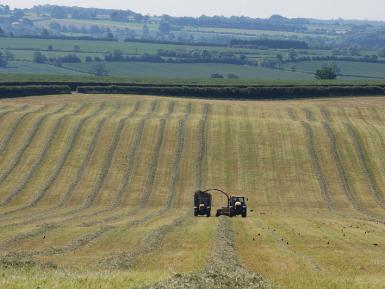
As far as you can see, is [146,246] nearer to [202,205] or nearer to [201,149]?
[202,205]

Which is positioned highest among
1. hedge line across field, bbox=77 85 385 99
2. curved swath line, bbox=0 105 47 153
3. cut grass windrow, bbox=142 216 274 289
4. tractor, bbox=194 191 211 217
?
cut grass windrow, bbox=142 216 274 289

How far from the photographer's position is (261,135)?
82812 millimetres

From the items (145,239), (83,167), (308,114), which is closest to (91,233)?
(145,239)

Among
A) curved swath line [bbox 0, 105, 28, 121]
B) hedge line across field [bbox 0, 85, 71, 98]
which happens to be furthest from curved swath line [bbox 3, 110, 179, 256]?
hedge line across field [bbox 0, 85, 71, 98]

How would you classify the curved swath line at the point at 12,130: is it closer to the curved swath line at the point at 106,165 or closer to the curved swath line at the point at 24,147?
the curved swath line at the point at 24,147

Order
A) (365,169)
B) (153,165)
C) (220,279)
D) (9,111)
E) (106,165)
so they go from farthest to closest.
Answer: (9,111)
(365,169)
(153,165)
(106,165)
(220,279)

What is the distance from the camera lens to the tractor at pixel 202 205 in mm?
54812

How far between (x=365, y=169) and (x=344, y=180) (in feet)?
13.9

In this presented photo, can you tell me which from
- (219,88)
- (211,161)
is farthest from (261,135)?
(219,88)

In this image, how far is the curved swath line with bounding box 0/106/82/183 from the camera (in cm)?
6875

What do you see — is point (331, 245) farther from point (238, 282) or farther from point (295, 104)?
point (295, 104)

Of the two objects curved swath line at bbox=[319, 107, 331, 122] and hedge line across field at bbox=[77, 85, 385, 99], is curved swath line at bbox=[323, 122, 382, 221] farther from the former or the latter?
hedge line across field at bbox=[77, 85, 385, 99]

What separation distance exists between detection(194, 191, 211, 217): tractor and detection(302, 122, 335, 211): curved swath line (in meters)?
12.1

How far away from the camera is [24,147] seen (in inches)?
3004
